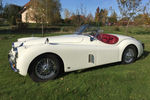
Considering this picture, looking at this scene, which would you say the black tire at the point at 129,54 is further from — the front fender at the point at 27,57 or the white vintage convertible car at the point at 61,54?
the front fender at the point at 27,57

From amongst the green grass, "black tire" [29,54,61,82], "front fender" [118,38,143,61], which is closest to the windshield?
"front fender" [118,38,143,61]

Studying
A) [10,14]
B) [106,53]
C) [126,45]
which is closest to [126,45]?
Result: [126,45]

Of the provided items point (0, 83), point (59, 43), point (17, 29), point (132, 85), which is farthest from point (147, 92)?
point (17, 29)

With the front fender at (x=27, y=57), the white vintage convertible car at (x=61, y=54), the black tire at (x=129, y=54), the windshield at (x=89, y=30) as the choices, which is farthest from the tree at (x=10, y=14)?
the black tire at (x=129, y=54)

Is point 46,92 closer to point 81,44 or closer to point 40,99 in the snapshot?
point 40,99

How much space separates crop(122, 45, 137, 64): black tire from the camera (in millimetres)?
4078

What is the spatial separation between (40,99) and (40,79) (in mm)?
677

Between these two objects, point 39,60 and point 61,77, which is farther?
point 61,77

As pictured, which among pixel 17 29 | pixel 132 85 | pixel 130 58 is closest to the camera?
pixel 132 85

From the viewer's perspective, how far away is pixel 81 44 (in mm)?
3361

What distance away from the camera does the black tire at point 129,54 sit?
4078 millimetres

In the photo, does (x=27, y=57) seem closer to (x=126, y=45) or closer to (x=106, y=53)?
(x=106, y=53)

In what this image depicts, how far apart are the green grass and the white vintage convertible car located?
0.88ft

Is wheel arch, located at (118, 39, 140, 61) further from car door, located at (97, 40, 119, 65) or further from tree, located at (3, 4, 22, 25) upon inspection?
tree, located at (3, 4, 22, 25)
